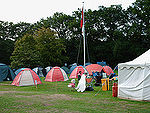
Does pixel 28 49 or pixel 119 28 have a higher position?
pixel 119 28

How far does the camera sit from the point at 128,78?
984cm

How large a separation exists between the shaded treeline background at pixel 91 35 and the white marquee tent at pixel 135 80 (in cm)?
2512

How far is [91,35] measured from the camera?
43.1 meters

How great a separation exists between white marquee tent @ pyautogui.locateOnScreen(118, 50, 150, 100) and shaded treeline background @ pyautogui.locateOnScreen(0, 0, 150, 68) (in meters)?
25.1

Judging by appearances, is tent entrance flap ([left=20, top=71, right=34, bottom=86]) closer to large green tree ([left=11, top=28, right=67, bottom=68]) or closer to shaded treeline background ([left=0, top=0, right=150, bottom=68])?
large green tree ([left=11, top=28, right=67, bottom=68])

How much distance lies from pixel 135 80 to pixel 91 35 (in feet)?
111

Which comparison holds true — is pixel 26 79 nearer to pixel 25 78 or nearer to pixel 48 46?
pixel 25 78

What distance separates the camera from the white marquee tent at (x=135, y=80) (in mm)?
9195

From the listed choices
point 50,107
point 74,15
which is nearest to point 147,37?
point 74,15

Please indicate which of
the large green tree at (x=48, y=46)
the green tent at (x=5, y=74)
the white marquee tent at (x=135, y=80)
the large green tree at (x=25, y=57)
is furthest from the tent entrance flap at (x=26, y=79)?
the large green tree at (x=48, y=46)

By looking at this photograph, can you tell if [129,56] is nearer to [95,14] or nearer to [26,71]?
[95,14]

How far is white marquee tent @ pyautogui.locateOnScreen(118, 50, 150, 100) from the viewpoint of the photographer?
9.20m

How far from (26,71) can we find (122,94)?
942cm

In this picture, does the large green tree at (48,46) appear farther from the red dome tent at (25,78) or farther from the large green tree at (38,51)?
the red dome tent at (25,78)
